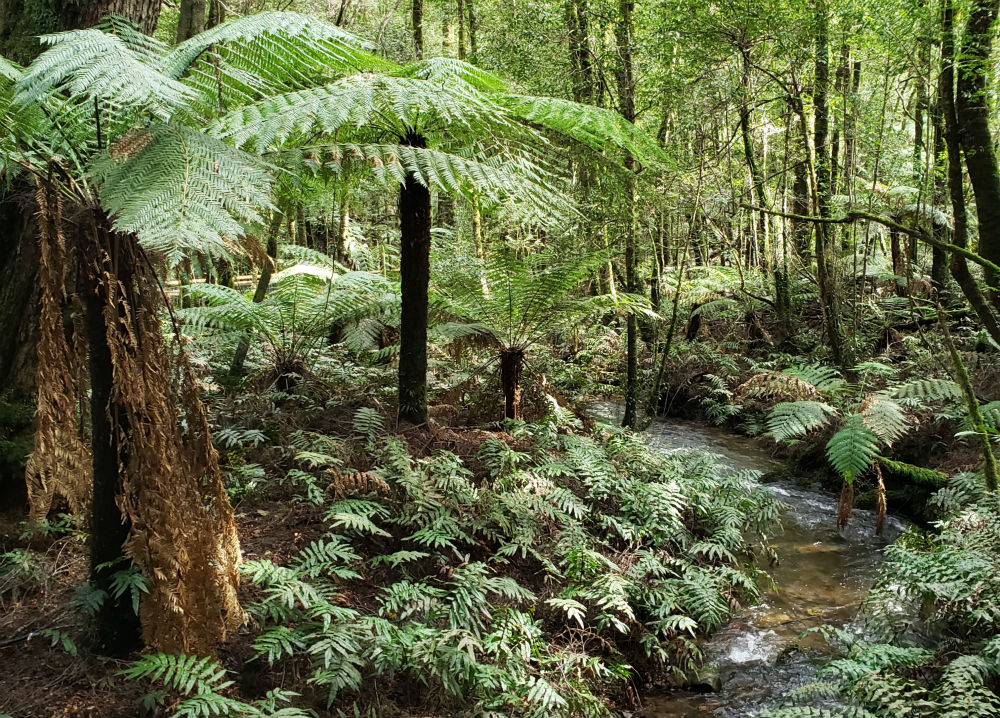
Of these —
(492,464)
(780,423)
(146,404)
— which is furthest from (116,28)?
(780,423)

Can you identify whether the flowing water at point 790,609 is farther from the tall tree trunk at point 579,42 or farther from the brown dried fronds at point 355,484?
the tall tree trunk at point 579,42

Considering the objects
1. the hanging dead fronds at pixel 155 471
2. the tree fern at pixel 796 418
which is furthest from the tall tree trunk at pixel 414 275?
the tree fern at pixel 796 418

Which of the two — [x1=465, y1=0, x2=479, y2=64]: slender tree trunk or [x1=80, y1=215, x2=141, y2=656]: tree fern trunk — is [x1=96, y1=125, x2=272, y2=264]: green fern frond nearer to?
[x1=80, y1=215, x2=141, y2=656]: tree fern trunk

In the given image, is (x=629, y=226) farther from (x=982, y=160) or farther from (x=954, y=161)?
(x=982, y=160)

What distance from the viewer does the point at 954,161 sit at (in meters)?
5.90

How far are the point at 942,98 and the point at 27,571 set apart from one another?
769cm

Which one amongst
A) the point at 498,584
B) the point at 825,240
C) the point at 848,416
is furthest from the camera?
the point at 825,240

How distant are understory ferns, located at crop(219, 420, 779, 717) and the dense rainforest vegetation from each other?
0.07ft

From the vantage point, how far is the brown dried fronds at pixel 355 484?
3.39 metres

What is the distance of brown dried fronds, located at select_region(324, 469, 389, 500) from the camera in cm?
339

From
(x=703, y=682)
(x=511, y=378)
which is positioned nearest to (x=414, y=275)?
(x=511, y=378)

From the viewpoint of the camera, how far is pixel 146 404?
1.88m

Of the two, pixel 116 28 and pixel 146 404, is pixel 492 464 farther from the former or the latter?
pixel 116 28

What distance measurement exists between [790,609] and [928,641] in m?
0.96
